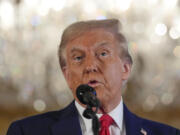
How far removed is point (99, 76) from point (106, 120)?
0.31 metres

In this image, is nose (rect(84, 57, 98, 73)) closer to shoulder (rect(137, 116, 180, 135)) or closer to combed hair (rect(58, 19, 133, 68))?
combed hair (rect(58, 19, 133, 68))

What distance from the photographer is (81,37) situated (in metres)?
2.67

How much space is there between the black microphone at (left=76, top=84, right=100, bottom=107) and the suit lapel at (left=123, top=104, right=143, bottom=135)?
80 centimetres

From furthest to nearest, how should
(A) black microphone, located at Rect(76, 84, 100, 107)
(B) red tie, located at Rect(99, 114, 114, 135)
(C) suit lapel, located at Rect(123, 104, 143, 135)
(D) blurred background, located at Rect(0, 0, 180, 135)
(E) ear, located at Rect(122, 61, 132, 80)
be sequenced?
(D) blurred background, located at Rect(0, 0, 180, 135) → (E) ear, located at Rect(122, 61, 132, 80) → (C) suit lapel, located at Rect(123, 104, 143, 135) → (B) red tie, located at Rect(99, 114, 114, 135) → (A) black microphone, located at Rect(76, 84, 100, 107)

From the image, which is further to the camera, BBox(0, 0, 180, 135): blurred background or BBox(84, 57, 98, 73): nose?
BBox(0, 0, 180, 135): blurred background

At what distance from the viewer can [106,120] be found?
2533 millimetres

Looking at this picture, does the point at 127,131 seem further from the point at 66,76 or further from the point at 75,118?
the point at 66,76

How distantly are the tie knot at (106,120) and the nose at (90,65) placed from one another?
0.33m

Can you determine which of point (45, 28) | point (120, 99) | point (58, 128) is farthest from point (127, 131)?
point (45, 28)

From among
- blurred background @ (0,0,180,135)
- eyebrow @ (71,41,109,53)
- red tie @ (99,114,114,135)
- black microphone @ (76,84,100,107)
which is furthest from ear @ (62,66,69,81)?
blurred background @ (0,0,180,135)

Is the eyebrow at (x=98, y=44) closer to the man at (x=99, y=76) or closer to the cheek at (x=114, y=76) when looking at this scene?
the man at (x=99, y=76)

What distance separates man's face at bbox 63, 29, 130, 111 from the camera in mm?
2621

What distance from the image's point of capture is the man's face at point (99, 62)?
2.62 meters

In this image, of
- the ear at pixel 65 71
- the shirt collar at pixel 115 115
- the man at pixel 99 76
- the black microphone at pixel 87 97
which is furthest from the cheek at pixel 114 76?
the black microphone at pixel 87 97
